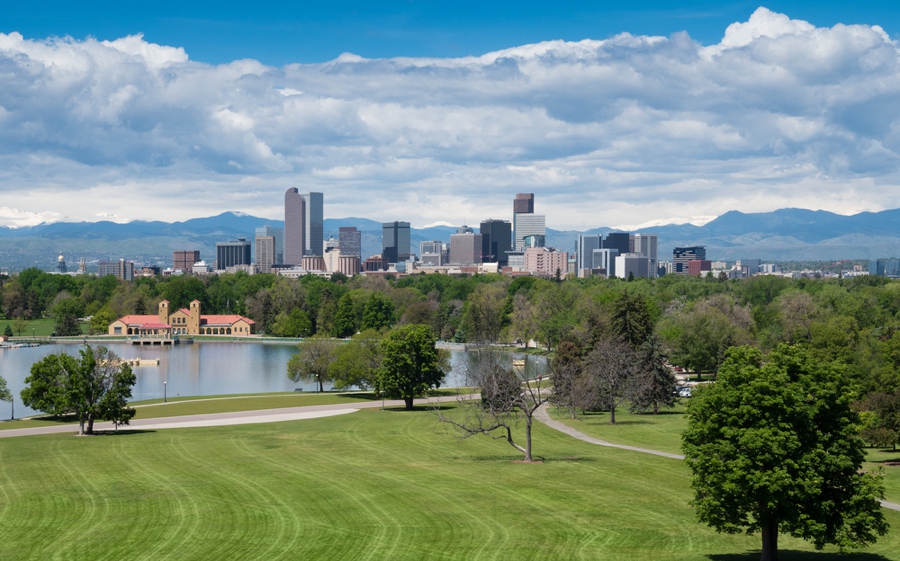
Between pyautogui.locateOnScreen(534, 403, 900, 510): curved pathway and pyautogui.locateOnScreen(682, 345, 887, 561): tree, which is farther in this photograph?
pyautogui.locateOnScreen(534, 403, 900, 510): curved pathway

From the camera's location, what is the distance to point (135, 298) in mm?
189750

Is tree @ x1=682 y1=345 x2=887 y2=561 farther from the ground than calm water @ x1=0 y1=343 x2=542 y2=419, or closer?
farther from the ground

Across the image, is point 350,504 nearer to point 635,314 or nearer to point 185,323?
point 635,314

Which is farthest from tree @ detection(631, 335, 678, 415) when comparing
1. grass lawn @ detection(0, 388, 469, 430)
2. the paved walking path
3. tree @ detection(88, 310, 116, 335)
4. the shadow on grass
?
tree @ detection(88, 310, 116, 335)

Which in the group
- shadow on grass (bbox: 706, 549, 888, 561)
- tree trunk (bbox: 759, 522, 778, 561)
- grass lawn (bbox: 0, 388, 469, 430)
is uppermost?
tree trunk (bbox: 759, 522, 778, 561)

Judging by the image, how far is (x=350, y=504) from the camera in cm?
3189

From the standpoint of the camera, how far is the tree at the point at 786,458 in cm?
2352

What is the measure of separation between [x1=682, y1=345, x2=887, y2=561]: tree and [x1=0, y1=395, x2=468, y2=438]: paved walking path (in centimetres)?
3825

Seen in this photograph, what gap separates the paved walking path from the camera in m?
55.5

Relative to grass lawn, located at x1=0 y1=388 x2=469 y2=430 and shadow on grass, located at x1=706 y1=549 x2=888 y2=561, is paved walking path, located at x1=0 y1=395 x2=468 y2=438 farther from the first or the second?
shadow on grass, located at x1=706 y1=549 x2=888 y2=561

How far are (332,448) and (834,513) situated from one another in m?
26.5

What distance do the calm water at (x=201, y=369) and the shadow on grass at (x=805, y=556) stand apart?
171 ft

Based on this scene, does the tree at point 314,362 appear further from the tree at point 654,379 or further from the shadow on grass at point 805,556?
the shadow on grass at point 805,556

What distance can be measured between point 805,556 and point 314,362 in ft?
209
